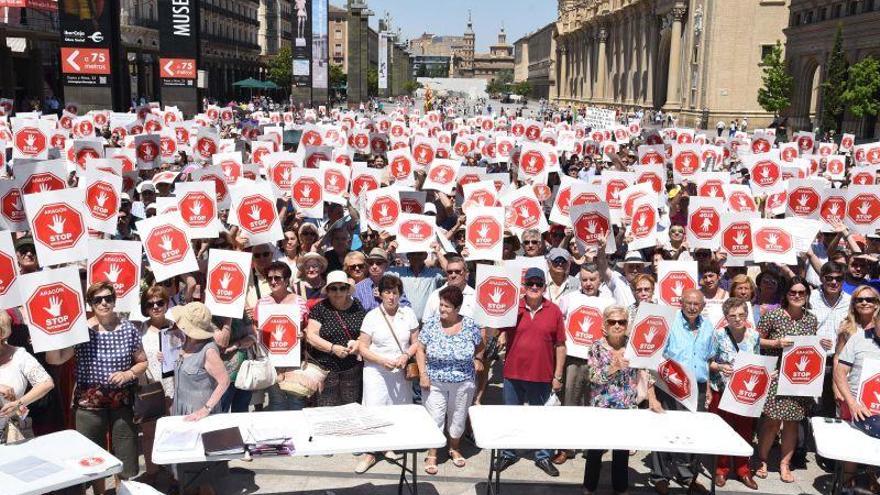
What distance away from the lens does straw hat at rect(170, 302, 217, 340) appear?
5875mm

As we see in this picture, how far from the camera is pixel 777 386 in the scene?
263 inches

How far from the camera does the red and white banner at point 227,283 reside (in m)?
6.62

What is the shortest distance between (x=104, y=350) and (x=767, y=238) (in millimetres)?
6269

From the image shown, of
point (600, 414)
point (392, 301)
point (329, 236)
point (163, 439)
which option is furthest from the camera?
point (329, 236)

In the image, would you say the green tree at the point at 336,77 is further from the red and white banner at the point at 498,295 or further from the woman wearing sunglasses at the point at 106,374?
the woman wearing sunglasses at the point at 106,374

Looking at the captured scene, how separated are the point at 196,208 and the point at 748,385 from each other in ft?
18.9

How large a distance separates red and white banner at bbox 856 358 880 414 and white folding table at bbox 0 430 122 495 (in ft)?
16.9

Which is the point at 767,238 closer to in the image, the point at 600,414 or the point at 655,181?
the point at 600,414

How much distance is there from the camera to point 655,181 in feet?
40.7

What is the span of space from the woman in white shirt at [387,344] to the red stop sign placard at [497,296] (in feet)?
1.94

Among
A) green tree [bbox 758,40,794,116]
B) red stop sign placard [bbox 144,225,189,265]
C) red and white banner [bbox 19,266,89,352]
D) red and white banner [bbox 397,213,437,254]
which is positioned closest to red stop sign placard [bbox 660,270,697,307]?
red and white banner [bbox 397,213,437,254]

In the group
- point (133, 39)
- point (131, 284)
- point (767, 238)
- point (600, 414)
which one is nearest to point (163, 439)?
point (131, 284)

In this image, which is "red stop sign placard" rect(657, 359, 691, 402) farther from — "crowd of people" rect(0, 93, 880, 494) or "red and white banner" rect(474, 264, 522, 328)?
"red and white banner" rect(474, 264, 522, 328)

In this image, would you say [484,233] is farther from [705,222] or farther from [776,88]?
[776,88]
